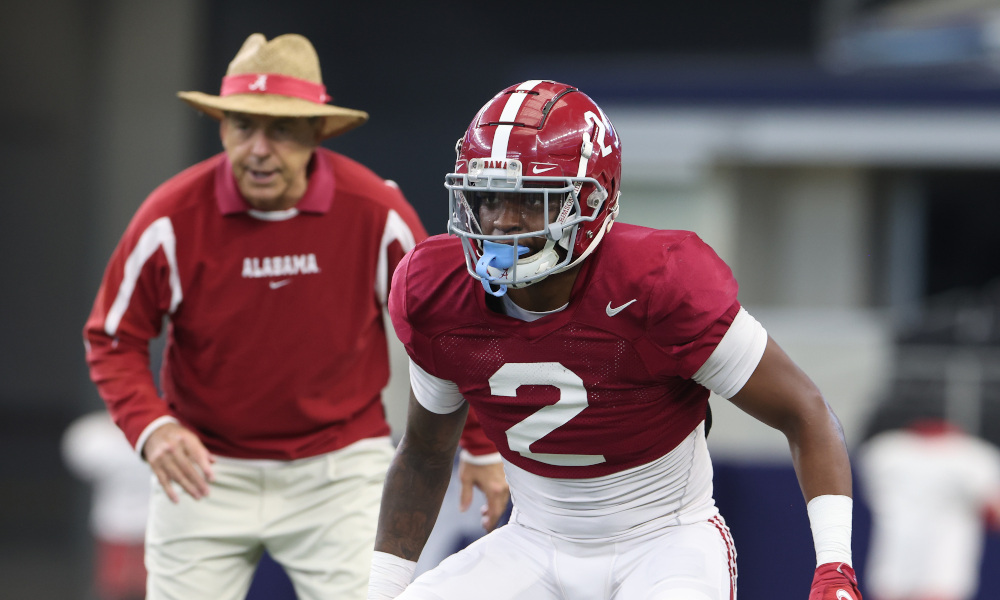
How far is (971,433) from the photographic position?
7305mm

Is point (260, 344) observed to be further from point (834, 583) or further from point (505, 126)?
point (834, 583)

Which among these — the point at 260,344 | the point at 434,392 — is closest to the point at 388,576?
the point at 434,392

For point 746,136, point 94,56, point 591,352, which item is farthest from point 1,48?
point 591,352

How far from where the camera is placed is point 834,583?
7.31 ft

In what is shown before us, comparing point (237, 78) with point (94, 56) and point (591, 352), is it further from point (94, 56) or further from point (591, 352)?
point (94, 56)

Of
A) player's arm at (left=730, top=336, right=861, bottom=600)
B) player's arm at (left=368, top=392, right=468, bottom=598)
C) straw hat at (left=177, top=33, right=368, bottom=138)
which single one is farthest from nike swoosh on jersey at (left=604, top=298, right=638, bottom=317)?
straw hat at (left=177, top=33, right=368, bottom=138)

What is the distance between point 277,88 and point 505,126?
3.89 ft

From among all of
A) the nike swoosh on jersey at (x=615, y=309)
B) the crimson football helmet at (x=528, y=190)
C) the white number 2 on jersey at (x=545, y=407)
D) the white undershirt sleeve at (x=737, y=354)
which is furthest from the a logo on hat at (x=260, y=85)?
the white undershirt sleeve at (x=737, y=354)

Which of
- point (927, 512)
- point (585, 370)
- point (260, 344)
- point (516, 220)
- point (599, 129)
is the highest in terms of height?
point (599, 129)

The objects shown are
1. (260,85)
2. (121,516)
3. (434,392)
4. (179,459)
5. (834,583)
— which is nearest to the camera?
(834,583)

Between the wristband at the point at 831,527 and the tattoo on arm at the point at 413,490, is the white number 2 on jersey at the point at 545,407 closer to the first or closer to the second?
the tattoo on arm at the point at 413,490

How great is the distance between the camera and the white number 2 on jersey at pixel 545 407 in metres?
2.42

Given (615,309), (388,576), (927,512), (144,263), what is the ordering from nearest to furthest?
(615,309), (388,576), (144,263), (927,512)

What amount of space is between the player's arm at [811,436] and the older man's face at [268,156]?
150cm
